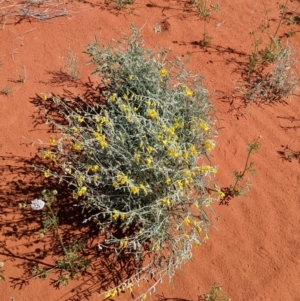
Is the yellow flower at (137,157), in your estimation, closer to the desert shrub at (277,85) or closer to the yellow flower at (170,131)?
the yellow flower at (170,131)

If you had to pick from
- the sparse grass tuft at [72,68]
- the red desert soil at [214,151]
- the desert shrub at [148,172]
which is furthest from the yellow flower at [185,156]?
the sparse grass tuft at [72,68]

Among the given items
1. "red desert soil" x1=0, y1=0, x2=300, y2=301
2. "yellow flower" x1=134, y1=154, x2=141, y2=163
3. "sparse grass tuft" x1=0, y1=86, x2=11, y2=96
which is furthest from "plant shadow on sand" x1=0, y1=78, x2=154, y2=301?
"sparse grass tuft" x1=0, y1=86, x2=11, y2=96

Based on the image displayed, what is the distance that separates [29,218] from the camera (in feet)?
13.8

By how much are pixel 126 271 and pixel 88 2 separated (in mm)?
4030

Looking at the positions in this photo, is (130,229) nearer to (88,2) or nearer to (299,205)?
(299,205)

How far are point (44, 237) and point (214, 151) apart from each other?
6.36 feet

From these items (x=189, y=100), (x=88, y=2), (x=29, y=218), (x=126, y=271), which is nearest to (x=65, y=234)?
(x=29, y=218)

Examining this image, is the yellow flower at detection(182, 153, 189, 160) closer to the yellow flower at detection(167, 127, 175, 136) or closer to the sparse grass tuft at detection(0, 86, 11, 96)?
the yellow flower at detection(167, 127, 175, 136)

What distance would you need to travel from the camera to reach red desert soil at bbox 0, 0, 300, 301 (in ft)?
12.9

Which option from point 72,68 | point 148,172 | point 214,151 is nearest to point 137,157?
point 148,172

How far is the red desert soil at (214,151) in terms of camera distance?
3.92m

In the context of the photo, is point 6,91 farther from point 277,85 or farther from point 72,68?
point 277,85

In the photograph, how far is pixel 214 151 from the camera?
15.5 ft

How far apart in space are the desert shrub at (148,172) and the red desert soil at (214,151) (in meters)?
0.30
